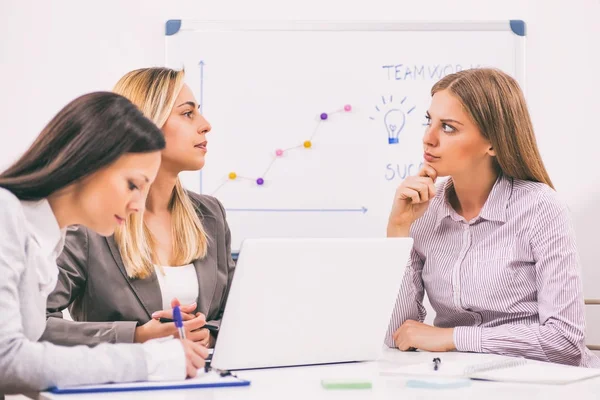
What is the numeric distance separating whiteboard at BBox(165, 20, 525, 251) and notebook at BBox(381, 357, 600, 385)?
4.58ft

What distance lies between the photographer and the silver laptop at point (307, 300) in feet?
4.52

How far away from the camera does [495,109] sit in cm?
197

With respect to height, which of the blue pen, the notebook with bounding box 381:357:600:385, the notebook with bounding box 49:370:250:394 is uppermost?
the blue pen

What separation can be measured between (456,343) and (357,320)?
35 centimetres

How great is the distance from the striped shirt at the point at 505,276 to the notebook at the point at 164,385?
0.63m

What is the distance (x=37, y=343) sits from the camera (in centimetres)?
120

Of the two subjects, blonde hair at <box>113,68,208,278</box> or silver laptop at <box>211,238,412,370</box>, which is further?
blonde hair at <box>113,68,208,278</box>

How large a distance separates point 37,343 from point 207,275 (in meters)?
0.82

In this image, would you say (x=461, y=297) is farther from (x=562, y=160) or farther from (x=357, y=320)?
(x=562, y=160)

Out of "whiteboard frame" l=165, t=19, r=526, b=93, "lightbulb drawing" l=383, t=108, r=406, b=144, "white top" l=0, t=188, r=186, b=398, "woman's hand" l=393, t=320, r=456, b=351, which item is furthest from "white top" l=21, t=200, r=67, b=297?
"lightbulb drawing" l=383, t=108, r=406, b=144

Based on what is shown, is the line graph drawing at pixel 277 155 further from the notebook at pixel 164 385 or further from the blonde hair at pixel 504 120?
the notebook at pixel 164 385

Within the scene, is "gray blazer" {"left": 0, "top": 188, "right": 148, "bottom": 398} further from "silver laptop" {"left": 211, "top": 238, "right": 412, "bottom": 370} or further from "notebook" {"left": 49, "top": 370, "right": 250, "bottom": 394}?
"silver laptop" {"left": 211, "top": 238, "right": 412, "bottom": 370}

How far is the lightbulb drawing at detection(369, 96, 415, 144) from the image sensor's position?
9.48 feet

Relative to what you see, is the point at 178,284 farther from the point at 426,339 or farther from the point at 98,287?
the point at 426,339
